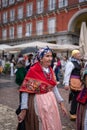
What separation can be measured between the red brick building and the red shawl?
26.8 meters

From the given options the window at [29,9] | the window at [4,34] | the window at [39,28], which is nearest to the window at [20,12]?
the window at [29,9]

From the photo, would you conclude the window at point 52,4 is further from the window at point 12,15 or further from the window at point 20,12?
the window at point 12,15

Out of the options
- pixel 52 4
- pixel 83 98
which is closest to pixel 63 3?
pixel 52 4

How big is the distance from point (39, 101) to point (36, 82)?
0.27 meters

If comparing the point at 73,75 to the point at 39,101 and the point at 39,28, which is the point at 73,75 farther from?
the point at 39,28

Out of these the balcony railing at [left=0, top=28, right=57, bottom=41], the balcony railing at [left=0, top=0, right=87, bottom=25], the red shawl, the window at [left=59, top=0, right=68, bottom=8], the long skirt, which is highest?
the window at [left=59, top=0, right=68, bottom=8]

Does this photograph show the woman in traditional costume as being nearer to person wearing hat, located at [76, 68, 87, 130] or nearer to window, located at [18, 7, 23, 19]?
person wearing hat, located at [76, 68, 87, 130]

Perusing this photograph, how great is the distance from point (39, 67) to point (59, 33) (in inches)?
1116

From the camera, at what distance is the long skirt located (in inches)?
147

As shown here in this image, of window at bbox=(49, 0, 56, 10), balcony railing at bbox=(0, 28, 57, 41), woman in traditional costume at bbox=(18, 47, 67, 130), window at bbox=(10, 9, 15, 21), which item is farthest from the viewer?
window at bbox=(10, 9, 15, 21)

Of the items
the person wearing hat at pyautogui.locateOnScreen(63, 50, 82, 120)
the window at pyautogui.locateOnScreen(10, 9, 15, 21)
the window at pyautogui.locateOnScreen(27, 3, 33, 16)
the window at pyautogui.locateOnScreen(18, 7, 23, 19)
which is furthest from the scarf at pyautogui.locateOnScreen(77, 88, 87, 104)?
the window at pyautogui.locateOnScreen(10, 9, 15, 21)

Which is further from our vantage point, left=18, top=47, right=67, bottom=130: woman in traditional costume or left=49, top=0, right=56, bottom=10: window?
left=49, top=0, right=56, bottom=10: window

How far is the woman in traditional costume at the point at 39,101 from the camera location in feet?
12.2

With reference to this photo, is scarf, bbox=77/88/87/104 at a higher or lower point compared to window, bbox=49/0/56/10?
lower
